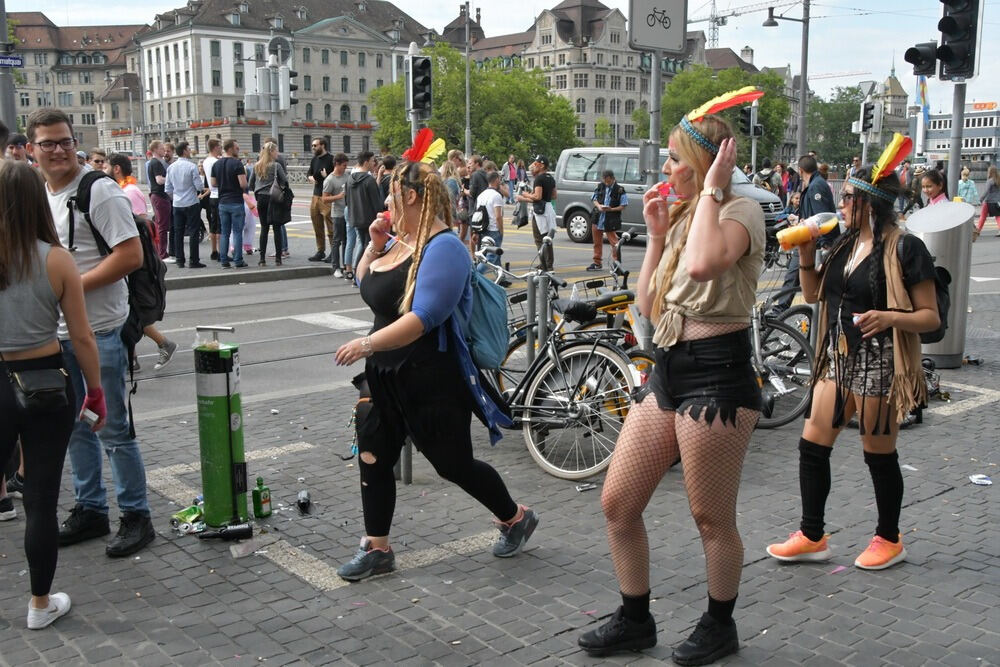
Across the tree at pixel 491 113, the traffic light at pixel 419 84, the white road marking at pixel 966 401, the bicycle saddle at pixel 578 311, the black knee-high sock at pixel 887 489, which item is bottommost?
the white road marking at pixel 966 401

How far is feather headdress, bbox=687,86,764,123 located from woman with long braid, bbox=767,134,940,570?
28.6 inches

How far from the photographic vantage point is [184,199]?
15.8 m

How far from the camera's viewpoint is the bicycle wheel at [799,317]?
754cm

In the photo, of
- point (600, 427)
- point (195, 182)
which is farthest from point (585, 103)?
point (600, 427)

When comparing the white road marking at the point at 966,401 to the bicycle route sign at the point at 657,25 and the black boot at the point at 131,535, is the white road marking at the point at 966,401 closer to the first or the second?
the bicycle route sign at the point at 657,25

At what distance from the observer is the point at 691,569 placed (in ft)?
14.2

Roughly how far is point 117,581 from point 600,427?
8.76 ft

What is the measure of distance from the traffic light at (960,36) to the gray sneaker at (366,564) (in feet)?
24.2

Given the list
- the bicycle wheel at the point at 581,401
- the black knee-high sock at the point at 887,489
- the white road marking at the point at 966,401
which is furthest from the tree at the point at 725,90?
the black knee-high sock at the point at 887,489

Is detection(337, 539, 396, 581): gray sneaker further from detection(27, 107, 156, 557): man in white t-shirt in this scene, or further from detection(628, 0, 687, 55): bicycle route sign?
detection(628, 0, 687, 55): bicycle route sign

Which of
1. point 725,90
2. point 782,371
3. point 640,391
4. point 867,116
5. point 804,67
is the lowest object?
point 782,371

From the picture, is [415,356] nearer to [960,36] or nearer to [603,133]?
[960,36]

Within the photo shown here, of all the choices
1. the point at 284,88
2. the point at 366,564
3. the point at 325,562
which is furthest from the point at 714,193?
the point at 284,88

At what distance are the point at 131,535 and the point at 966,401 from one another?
597cm
